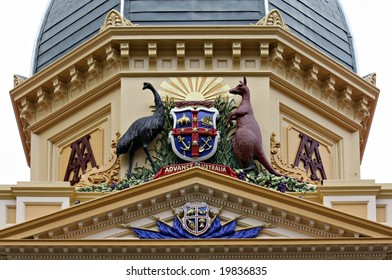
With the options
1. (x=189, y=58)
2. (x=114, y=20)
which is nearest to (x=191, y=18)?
(x=189, y=58)

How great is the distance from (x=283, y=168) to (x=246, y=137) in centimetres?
133

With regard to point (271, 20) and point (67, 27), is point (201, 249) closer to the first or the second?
point (271, 20)

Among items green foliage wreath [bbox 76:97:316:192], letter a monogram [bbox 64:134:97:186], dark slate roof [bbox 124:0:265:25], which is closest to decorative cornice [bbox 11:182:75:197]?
green foliage wreath [bbox 76:97:316:192]

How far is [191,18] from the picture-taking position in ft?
196

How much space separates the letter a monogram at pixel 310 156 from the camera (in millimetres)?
58156

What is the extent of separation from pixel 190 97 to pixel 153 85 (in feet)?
4.15

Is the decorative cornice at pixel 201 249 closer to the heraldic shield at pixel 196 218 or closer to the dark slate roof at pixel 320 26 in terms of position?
the heraldic shield at pixel 196 218

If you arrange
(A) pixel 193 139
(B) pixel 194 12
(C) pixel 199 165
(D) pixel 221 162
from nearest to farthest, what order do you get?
(C) pixel 199 165, (D) pixel 221 162, (A) pixel 193 139, (B) pixel 194 12

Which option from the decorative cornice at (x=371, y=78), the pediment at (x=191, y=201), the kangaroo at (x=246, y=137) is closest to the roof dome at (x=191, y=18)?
the decorative cornice at (x=371, y=78)

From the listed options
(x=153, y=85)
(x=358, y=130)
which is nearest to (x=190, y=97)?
(x=153, y=85)

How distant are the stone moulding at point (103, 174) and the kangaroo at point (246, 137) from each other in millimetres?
3003
